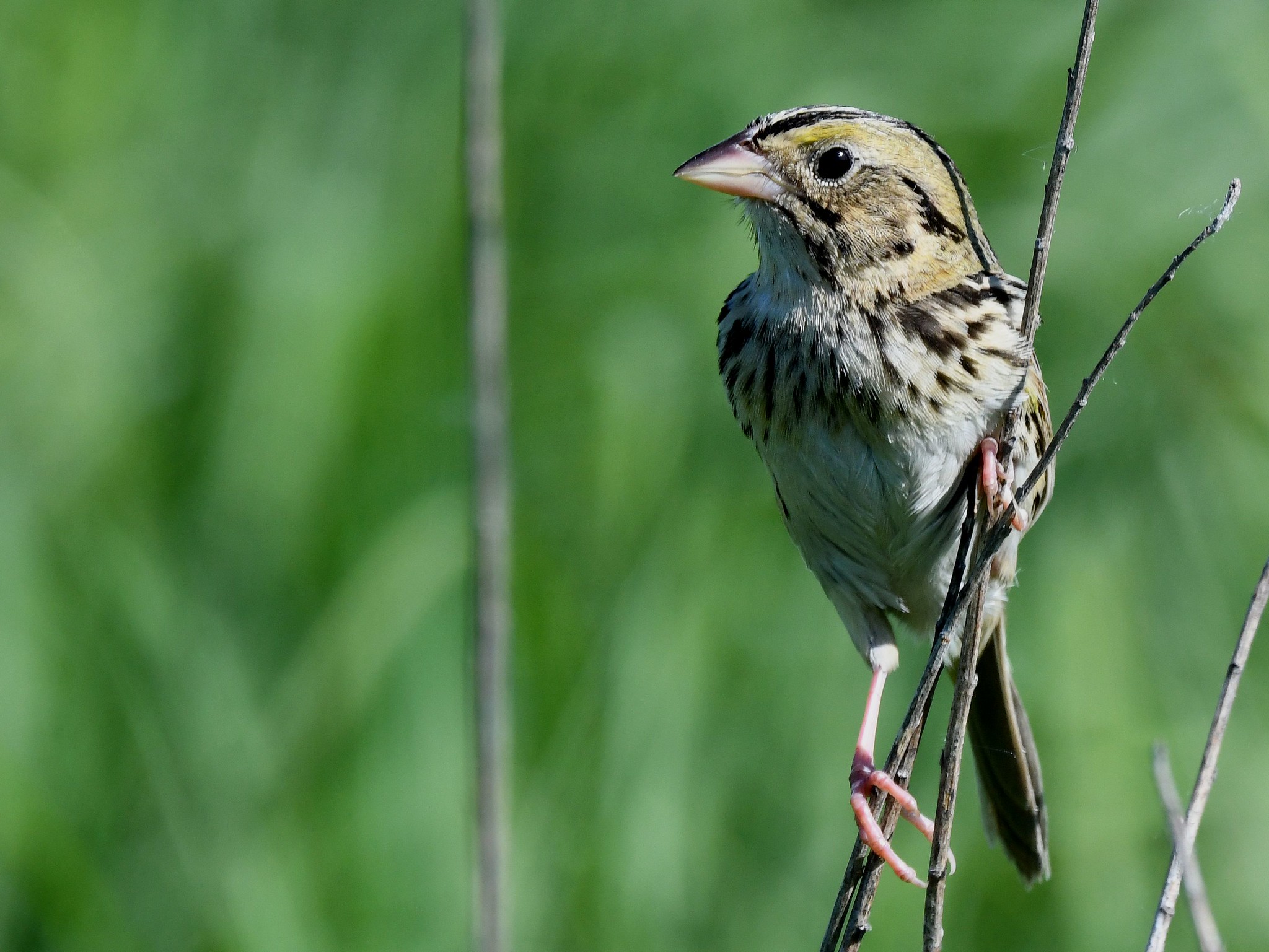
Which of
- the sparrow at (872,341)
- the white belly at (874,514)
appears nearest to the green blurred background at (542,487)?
the white belly at (874,514)

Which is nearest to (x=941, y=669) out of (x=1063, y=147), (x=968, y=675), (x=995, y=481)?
(x=968, y=675)

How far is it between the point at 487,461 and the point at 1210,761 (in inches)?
36.5

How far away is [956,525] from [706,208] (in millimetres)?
1813

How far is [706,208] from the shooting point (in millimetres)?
4113

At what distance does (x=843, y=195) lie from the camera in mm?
2430

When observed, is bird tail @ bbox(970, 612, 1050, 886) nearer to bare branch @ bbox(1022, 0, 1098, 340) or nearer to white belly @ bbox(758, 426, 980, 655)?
white belly @ bbox(758, 426, 980, 655)

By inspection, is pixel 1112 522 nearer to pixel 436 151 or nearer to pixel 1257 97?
pixel 1257 97

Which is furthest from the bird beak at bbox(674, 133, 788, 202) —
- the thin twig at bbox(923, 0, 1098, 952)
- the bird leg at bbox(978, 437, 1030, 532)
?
the thin twig at bbox(923, 0, 1098, 952)

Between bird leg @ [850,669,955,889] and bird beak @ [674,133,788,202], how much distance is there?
2.77ft

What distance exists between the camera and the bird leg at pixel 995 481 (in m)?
2.22

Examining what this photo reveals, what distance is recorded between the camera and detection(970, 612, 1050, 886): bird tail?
2.71 m

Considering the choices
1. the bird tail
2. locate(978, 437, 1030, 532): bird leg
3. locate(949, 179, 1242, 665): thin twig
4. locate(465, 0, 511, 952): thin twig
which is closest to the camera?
locate(465, 0, 511, 952): thin twig

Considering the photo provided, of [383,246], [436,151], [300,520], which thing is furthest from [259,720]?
[436,151]

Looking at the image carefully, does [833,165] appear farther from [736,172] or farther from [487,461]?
[487,461]
